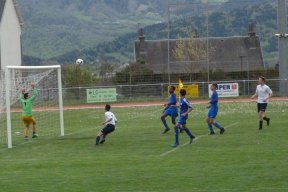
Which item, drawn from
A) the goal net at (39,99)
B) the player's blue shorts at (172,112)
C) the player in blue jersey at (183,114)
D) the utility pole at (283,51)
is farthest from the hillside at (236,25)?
the player in blue jersey at (183,114)

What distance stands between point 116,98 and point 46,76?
75.6 feet

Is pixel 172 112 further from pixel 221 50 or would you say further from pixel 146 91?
pixel 221 50

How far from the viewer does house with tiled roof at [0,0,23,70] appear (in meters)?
72.8

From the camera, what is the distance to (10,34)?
7650cm

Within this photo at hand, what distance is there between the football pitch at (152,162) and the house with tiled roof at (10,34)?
43.7 metres

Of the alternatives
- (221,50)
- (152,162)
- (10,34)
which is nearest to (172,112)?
(152,162)

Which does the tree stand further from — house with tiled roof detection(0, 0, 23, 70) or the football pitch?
the football pitch

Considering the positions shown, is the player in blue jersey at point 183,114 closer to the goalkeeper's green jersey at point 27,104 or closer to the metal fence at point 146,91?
the goalkeeper's green jersey at point 27,104

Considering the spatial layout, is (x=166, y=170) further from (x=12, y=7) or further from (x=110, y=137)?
(x=12, y=7)

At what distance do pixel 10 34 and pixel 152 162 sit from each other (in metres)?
59.6

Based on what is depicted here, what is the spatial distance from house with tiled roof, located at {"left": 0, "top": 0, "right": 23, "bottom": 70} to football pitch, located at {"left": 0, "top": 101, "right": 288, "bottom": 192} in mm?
43692

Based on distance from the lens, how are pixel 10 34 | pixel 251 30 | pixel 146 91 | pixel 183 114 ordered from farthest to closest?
pixel 251 30 → pixel 10 34 → pixel 146 91 → pixel 183 114

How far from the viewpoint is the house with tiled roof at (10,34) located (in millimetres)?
72812

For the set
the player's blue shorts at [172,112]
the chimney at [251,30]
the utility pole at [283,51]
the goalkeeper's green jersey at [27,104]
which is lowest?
the player's blue shorts at [172,112]
